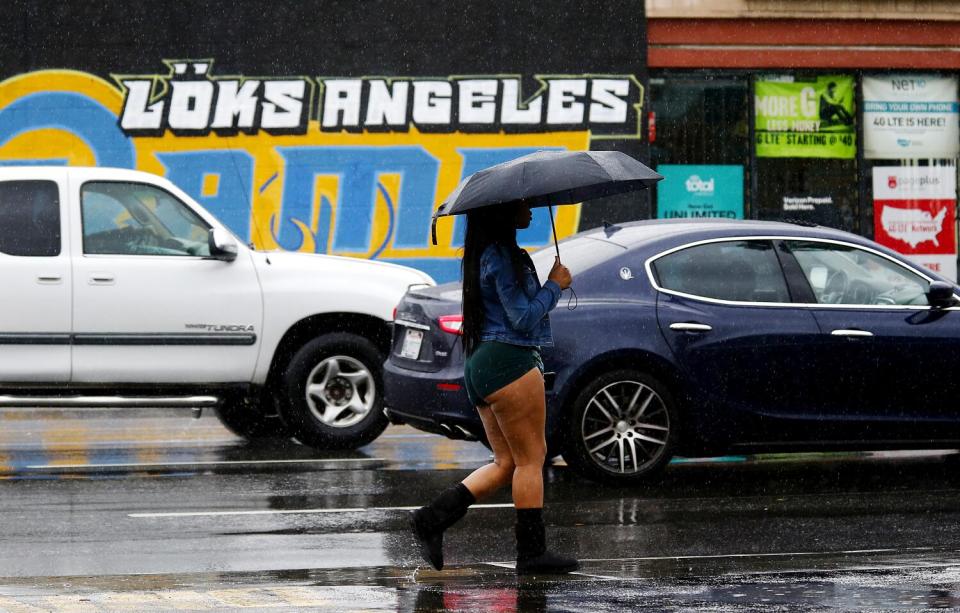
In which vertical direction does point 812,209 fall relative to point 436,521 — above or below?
above

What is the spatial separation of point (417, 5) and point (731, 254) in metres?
10.5

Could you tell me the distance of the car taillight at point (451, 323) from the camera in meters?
9.95

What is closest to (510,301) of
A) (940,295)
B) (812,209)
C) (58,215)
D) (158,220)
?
(940,295)

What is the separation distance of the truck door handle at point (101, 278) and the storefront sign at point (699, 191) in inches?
395

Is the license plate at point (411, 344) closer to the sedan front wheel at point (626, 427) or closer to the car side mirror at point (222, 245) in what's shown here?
the sedan front wheel at point (626, 427)

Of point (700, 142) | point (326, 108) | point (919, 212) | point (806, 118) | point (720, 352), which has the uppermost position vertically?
point (326, 108)

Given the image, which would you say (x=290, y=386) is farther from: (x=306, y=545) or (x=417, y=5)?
(x=417, y=5)

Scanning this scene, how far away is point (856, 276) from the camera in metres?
10.6

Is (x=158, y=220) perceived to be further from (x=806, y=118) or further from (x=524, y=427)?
(x=806, y=118)

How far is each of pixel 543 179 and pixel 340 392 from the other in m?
5.57

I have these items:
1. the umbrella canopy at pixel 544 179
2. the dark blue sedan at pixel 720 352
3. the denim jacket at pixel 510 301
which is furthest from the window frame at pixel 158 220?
the denim jacket at pixel 510 301

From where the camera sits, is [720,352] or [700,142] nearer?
Answer: [720,352]

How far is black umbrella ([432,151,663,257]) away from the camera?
6.86m

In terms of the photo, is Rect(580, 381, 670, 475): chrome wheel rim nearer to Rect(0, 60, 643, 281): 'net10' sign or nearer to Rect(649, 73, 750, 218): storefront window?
Rect(0, 60, 643, 281): 'net10' sign
